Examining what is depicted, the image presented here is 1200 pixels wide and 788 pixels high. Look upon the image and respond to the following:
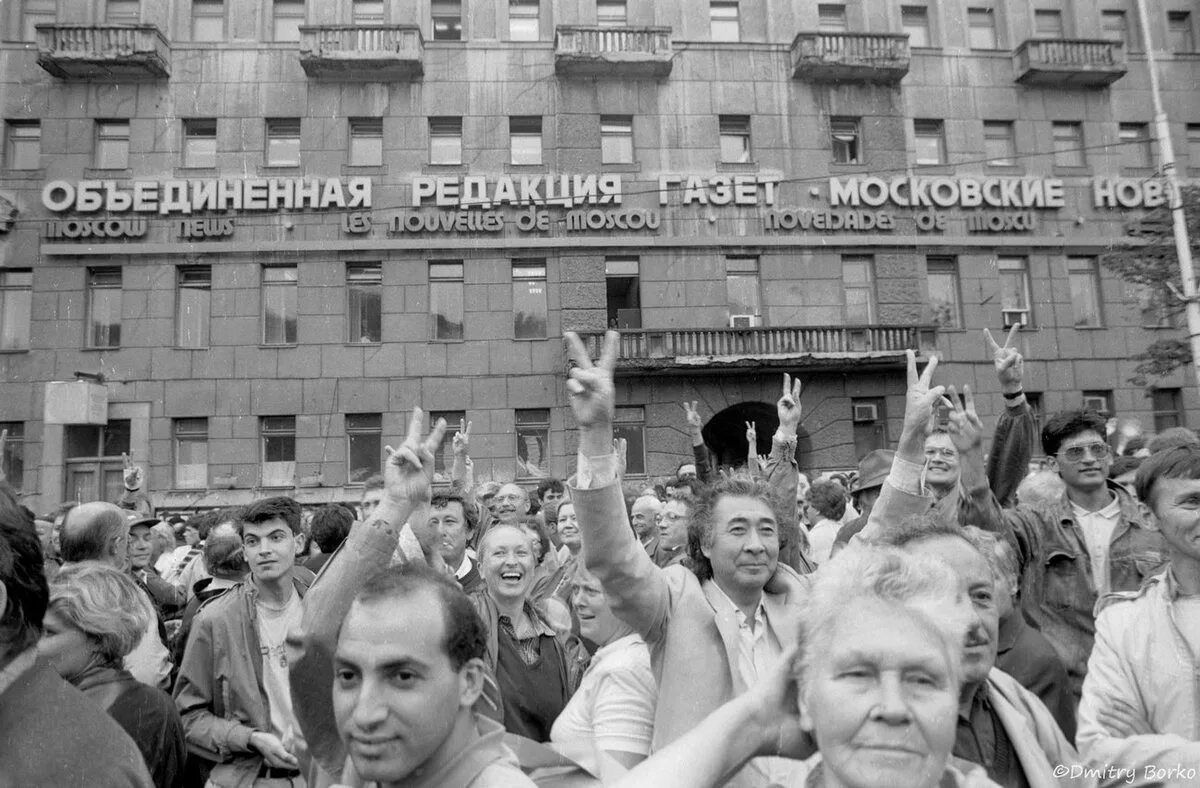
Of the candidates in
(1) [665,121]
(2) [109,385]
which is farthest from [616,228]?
(2) [109,385]

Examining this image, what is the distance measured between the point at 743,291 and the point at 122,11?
17467mm

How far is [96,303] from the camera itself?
2170 cm

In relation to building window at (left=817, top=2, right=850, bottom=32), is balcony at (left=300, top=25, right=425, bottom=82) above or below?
below

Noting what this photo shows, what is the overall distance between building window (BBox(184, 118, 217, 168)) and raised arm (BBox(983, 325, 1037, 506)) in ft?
70.0

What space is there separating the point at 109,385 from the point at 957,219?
21.5 metres

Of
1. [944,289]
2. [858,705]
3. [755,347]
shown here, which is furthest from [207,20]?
[858,705]

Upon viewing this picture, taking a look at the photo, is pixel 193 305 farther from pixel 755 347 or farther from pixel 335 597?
pixel 335 597

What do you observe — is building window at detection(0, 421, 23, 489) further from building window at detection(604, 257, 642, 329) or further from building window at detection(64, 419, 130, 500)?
building window at detection(604, 257, 642, 329)

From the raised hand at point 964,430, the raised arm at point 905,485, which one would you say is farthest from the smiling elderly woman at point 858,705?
the raised hand at point 964,430

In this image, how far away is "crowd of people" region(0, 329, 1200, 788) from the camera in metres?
1.93

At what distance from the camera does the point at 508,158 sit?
893 inches

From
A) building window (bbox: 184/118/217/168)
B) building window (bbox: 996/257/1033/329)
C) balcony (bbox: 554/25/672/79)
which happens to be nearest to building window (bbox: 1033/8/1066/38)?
building window (bbox: 996/257/1033/329)

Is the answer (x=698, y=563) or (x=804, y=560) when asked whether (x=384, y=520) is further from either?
(x=804, y=560)

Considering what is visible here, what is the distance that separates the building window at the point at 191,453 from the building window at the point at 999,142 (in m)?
21.3
